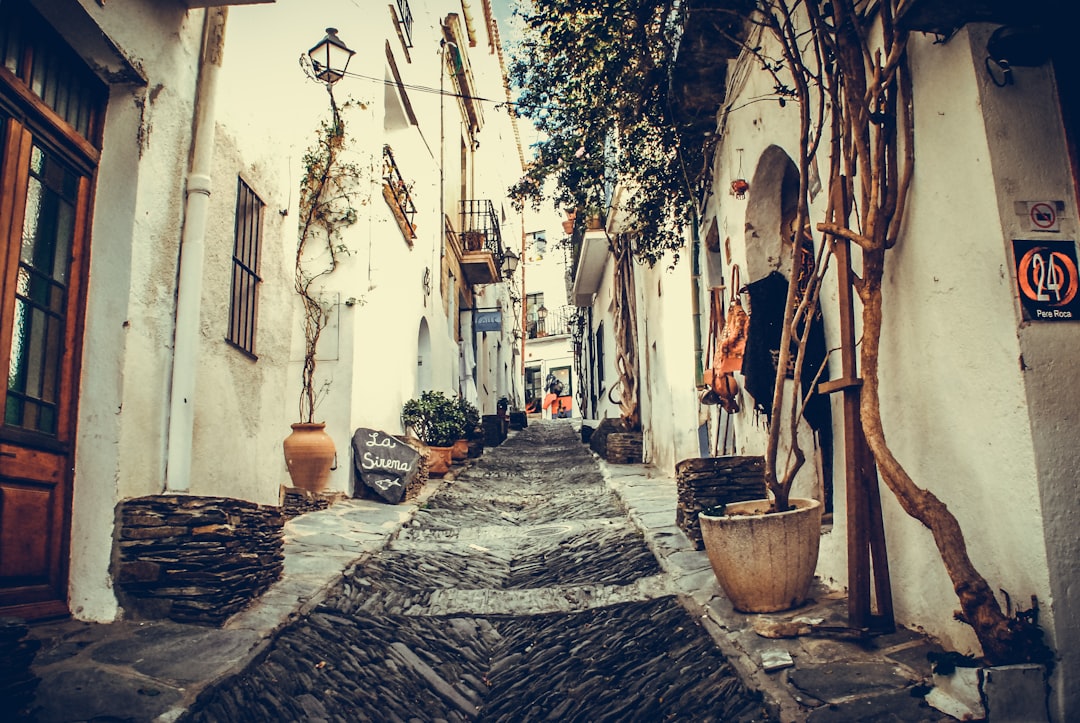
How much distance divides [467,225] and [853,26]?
15174 mm

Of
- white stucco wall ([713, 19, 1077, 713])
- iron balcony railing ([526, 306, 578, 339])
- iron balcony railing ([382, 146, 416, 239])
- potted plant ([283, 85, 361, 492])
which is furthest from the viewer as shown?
iron balcony railing ([526, 306, 578, 339])

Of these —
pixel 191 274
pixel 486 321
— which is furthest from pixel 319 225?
pixel 486 321

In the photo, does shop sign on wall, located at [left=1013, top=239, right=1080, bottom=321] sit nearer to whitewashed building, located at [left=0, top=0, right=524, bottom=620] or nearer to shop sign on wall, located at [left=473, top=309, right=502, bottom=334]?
whitewashed building, located at [left=0, top=0, right=524, bottom=620]

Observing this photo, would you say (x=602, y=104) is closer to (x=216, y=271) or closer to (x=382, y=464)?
(x=216, y=271)

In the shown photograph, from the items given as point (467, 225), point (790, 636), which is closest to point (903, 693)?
point (790, 636)

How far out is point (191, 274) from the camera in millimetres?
4543

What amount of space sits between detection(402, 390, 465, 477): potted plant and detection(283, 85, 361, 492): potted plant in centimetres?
223

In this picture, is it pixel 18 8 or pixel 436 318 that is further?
pixel 436 318

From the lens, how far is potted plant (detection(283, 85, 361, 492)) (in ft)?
28.2

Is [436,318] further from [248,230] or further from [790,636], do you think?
[790,636]

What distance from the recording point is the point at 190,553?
13.0 ft

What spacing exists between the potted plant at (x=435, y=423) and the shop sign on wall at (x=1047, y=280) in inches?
325

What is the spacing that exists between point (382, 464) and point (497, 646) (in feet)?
15.0

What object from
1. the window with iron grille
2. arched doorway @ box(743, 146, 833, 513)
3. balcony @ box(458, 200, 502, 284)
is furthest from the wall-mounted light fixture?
balcony @ box(458, 200, 502, 284)
